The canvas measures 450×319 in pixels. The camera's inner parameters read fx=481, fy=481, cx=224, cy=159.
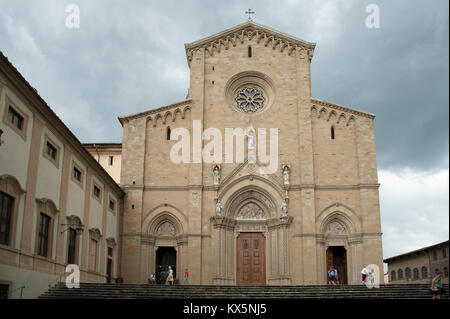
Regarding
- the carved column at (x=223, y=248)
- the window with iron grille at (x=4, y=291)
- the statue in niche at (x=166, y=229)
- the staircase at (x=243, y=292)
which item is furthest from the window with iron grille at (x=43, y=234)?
the carved column at (x=223, y=248)

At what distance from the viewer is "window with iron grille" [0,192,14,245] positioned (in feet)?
53.9

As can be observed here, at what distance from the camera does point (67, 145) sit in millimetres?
22266

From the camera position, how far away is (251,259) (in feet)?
101

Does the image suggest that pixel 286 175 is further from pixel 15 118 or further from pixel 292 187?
pixel 15 118

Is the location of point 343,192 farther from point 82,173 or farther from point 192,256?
point 82,173

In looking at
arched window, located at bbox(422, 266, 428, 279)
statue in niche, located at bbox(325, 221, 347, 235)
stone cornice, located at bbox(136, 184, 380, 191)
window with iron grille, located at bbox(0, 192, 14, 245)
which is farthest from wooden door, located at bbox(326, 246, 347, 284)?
window with iron grille, located at bbox(0, 192, 14, 245)

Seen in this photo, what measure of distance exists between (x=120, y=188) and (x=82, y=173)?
19.7 ft

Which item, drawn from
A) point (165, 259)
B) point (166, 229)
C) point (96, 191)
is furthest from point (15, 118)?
point (165, 259)

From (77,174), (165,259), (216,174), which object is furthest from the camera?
(165,259)

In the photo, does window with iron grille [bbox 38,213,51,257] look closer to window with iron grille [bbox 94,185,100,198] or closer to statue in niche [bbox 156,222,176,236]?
window with iron grille [bbox 94,185,100,198]

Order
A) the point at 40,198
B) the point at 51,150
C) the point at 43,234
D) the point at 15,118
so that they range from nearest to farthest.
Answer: the point at 15,118 → the point at 40,198 → the point at 43,234 → the point at 51,150

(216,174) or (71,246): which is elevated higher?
(216,174)

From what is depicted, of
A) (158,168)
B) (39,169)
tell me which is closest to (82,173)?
(39,169)

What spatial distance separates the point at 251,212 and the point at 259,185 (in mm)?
1914
